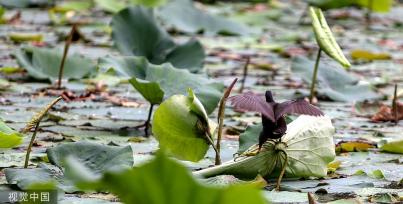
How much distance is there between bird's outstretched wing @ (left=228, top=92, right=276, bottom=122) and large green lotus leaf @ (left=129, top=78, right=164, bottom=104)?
585 millimetres

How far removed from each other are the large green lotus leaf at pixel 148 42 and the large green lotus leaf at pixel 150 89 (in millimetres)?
852

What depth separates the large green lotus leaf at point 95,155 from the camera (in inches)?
75.1

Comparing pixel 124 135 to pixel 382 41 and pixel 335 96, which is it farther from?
pixel 382 41

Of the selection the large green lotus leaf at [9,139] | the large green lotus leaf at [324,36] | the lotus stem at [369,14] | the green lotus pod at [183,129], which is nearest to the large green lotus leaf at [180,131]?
the green lotus pod at [183,129]

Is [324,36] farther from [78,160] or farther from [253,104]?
[78,160]

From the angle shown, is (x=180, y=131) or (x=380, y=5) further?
(x=380, y=5)

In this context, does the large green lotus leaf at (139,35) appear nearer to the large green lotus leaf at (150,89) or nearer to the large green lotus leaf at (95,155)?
the large green lotus leaf at (150,89)

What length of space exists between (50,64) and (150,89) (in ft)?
3.47

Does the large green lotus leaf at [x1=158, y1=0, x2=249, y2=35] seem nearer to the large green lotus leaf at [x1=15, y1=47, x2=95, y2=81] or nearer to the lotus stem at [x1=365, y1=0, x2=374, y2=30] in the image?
the lotus stem at [x1=365, y1=0, x2=374, y2=30]

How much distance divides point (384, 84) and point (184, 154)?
1879 millimetres

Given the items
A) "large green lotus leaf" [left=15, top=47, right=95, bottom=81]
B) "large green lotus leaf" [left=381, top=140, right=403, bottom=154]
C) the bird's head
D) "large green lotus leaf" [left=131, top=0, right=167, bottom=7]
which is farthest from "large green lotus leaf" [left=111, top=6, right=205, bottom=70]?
"large green lotus leaf" [left=131, top=0, right=167, bottom=7]

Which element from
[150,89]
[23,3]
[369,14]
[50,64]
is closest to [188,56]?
[50,64]

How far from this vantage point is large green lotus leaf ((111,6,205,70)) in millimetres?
3391

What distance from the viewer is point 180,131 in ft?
6.64
